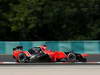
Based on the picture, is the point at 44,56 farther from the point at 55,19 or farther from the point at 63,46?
the point at 55,19

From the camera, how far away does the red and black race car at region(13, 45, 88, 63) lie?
8.57m

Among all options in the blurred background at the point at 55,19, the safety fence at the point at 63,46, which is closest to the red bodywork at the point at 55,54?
the safety fence at the point at 63,46

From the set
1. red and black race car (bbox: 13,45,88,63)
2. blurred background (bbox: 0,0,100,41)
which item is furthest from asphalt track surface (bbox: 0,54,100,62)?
blurred background (bbox: 0,0,100,41)

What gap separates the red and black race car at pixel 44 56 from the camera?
8570 mm

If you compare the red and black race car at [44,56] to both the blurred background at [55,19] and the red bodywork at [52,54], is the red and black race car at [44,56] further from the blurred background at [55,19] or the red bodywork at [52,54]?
the blurred background at [55,19]

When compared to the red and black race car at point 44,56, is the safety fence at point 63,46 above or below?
above

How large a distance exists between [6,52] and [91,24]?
782 cm

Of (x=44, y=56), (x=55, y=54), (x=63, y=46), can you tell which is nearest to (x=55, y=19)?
(x=63, y=46)

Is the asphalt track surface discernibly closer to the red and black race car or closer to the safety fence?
the red and black race car

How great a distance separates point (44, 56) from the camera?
8.57 meters

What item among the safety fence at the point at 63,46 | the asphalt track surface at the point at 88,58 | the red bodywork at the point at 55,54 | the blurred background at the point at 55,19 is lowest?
the asphalt track surface at the point at 88,58

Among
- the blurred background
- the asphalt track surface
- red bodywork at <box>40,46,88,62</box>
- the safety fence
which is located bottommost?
the asphalt track surface

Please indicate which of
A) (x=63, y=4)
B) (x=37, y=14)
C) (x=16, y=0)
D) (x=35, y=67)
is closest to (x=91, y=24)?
(x=63, y=4)

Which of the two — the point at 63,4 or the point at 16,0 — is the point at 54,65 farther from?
the point at 16,0
